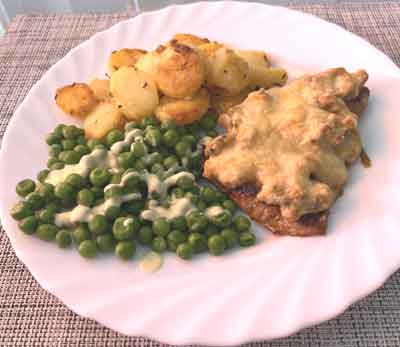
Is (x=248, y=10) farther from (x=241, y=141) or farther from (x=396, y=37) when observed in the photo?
(x=241, y=141)

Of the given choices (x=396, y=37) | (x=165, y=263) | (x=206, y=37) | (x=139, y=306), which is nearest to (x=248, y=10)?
(x=206, y=37)

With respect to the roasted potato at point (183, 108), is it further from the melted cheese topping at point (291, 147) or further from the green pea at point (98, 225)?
the green pea at point (98, 225)

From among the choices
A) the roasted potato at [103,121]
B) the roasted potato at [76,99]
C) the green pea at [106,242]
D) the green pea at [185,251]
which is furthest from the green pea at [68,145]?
the green pea at [185,251]

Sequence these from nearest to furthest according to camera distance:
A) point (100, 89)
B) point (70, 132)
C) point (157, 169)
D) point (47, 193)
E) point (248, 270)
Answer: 1. point (248, 270)
2. point (47, 193)
3. point (157, 169)
4. point (70, 132)
5. point (100, 89)

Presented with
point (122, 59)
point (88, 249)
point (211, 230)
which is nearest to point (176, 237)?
point (211, 230)

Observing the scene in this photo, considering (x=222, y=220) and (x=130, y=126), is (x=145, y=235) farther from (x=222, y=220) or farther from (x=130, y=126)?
(x=130, y=126)

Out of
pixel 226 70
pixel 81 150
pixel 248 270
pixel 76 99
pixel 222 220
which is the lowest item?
pixel 248 270

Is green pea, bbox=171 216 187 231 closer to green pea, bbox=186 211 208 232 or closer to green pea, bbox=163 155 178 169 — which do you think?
green pea, bbox=186 211 208 232
